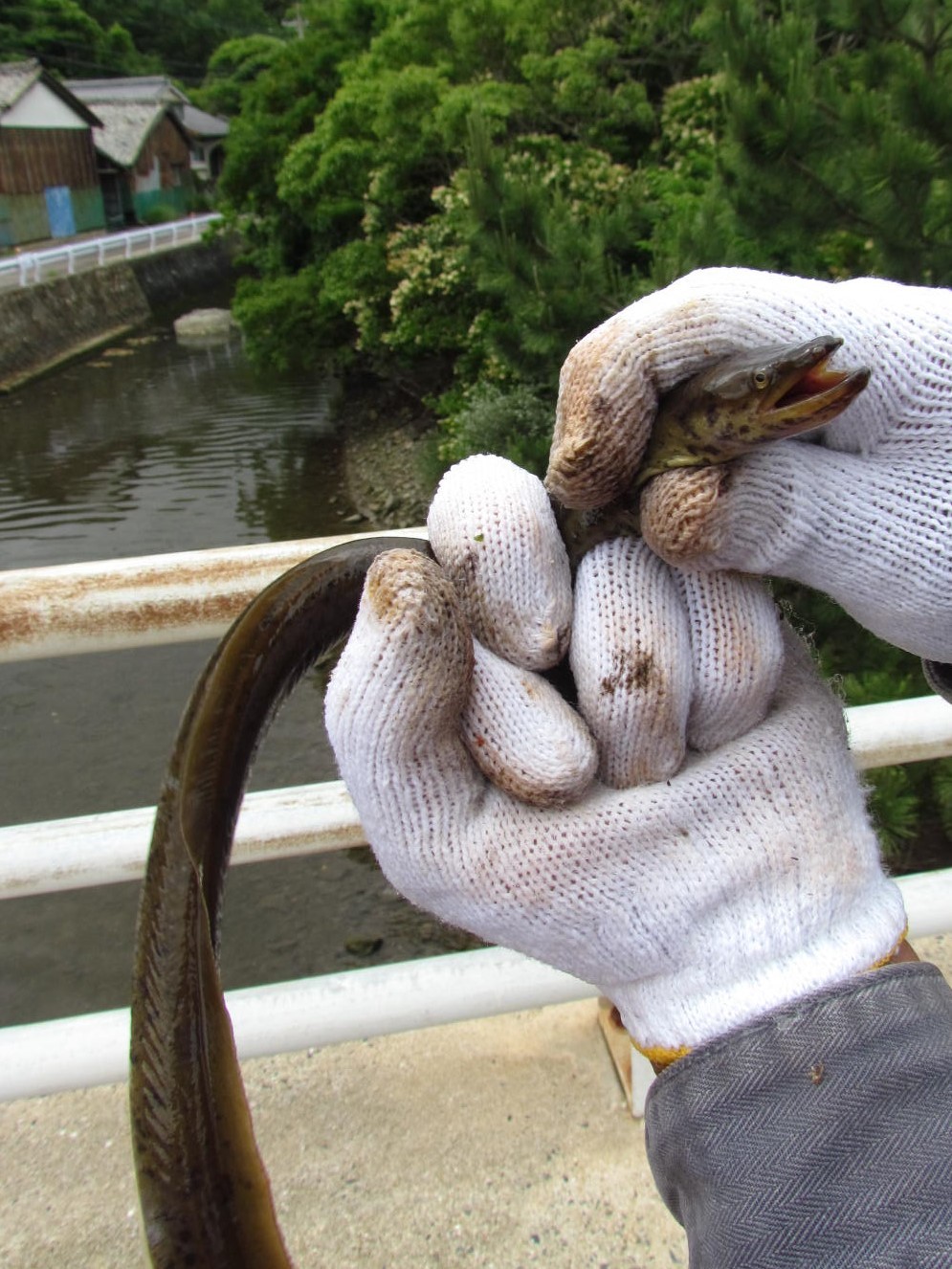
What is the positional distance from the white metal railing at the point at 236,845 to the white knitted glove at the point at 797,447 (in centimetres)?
53

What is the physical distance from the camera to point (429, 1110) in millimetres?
1950

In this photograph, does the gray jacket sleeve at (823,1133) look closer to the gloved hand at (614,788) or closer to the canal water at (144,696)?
the gloved hand at (614,788)

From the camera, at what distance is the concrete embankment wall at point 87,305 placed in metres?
19.7

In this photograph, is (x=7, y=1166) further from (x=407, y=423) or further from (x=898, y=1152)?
(x=407, y=423)

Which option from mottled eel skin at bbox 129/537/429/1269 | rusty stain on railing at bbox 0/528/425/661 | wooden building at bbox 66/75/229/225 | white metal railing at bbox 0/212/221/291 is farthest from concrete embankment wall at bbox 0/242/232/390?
mottled eel skin at bbox 129/537/429/1269

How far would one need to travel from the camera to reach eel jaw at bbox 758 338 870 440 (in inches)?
33.6

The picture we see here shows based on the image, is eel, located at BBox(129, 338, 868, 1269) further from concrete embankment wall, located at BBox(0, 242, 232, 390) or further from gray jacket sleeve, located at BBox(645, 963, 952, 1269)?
concrete embankment wall, located at BBox(0, 242, 232, 390)

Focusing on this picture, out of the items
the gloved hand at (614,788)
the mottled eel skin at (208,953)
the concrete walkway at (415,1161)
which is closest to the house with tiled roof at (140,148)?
the concrete walkway at (415,1161)

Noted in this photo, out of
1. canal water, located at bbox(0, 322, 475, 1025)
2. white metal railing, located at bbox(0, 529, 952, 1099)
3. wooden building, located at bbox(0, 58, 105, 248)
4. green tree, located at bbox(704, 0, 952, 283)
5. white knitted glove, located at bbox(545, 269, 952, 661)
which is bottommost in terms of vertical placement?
canal water, located at bbox(0, 322, 475, 1025)

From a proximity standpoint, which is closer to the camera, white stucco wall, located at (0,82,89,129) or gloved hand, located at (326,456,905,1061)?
gloved hand, located at (326,456,905,1061)

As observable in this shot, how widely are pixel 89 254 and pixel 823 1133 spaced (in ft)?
91.7

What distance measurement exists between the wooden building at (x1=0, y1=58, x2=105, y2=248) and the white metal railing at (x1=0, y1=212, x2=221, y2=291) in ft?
3.56

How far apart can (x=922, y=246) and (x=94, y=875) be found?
3611 millimetres

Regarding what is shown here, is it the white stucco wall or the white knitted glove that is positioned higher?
the white stucco wall
